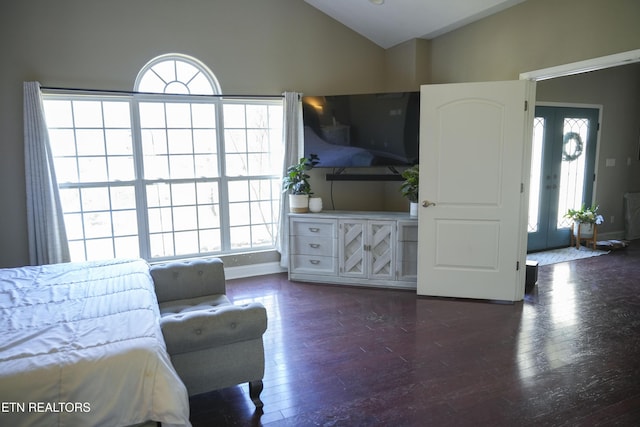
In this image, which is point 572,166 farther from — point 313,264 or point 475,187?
point 313,264

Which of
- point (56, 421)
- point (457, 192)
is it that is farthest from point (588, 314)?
point (56, 421)

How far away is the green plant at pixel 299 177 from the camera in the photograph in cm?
462

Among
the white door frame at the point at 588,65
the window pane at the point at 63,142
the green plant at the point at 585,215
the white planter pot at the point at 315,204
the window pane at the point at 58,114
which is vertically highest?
the white door frame at the point at 588,65

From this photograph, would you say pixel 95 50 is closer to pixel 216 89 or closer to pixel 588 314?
pixel 216 89

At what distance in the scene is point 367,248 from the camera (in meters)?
4.41

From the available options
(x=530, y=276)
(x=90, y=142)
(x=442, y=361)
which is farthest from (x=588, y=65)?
(x=90, y=142)

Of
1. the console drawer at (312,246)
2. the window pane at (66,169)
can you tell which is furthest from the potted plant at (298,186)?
the window pane at (66,169)

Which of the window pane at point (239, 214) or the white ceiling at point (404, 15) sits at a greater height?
the white ceiling at point (404, 15)

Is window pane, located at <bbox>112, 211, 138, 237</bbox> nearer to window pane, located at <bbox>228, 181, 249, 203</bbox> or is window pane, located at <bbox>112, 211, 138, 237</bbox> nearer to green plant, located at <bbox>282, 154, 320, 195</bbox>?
window pane, located at <bbox>228, 181, 249, 203</bbox>

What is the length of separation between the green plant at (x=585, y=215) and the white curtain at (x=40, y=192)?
21.3 ft

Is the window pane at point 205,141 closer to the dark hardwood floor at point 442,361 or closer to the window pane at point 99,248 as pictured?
the window pane at point 99,248

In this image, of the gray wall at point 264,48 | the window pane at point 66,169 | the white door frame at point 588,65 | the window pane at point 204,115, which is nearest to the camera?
the white door frame at point 588,65

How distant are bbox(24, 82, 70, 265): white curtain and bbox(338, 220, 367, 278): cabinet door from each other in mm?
2723

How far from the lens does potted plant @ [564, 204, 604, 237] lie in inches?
235
